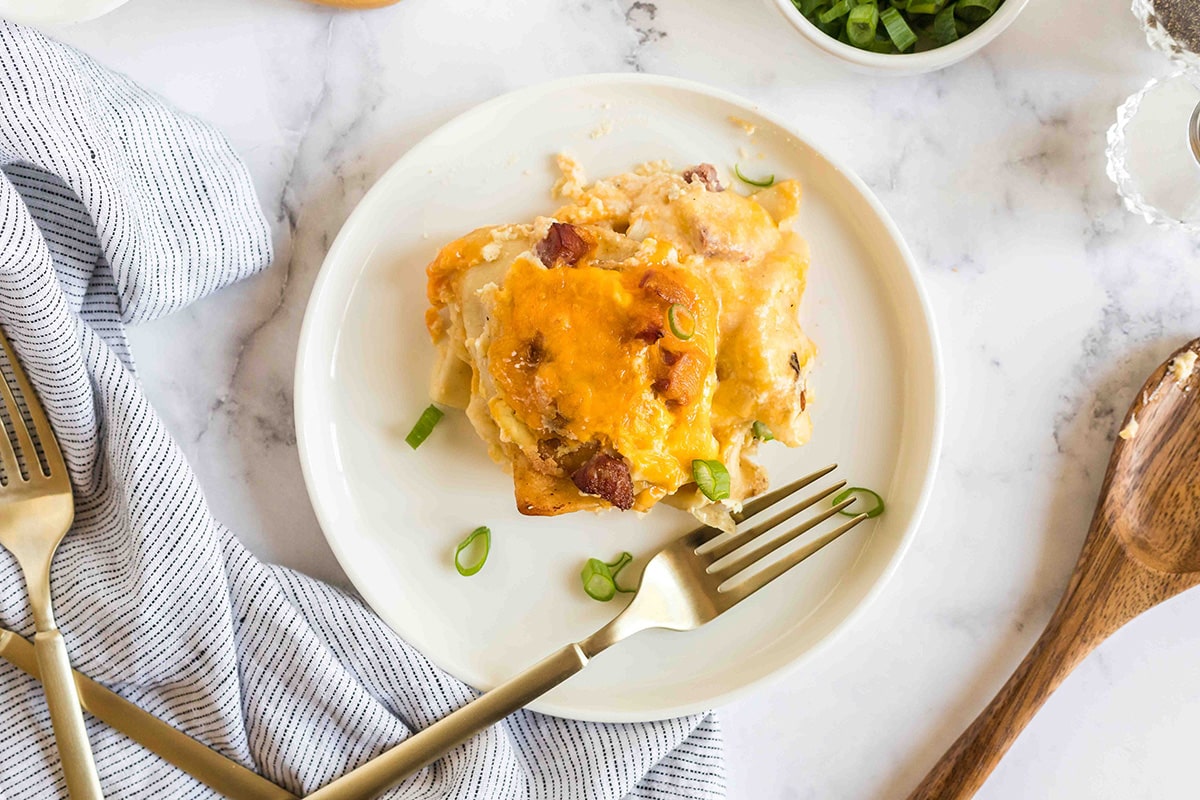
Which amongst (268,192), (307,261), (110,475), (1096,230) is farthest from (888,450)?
(110,475)

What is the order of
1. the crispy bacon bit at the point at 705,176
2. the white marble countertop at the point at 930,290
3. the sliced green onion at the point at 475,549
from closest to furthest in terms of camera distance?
the crispy bacon bit at the point at 705,176, the sliced green onion at the point at 475,549, the white marble countertop at the point at 930,290

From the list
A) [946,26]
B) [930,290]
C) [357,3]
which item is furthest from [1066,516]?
[357,3]

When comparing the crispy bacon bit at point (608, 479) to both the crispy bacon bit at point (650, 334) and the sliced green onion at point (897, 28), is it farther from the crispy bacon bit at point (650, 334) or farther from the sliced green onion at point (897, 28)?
the sliced green onion at point (897, 28)

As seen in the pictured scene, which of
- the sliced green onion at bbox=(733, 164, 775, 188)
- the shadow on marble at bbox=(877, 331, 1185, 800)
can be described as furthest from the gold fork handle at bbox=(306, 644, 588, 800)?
the sliced green onion at bbox=(733, 164, 775, 188)

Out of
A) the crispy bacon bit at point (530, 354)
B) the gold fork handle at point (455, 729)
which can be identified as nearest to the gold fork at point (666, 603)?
the gold fork handle at point (455, 729)

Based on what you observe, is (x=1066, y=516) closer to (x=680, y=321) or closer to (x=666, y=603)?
(x=666, y=603)
